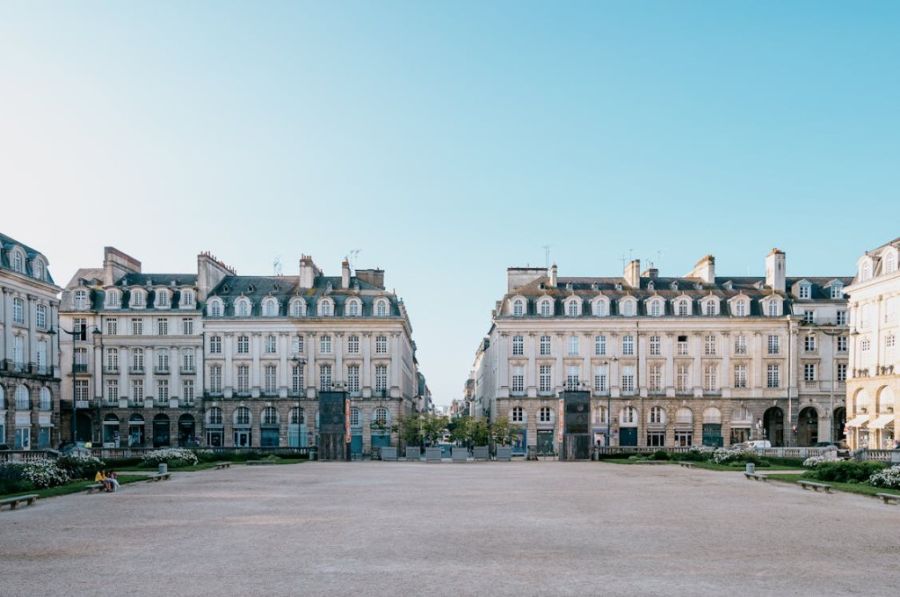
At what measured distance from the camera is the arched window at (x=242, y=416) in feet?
245

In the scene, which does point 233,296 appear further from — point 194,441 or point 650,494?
point 650,494

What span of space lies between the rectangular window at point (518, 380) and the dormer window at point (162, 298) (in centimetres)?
3345

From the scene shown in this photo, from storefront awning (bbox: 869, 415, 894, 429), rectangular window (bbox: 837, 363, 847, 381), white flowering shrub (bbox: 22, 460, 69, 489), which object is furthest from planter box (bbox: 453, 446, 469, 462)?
rectangular window (bbox: 837, 363, 847, 381)

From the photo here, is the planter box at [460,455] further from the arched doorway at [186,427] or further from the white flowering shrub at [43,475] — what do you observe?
the arched doorway at [186,427]

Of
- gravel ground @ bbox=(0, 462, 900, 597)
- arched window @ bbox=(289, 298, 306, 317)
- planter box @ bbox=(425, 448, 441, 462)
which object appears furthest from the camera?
arched window @ bbox=(289, 298, 306, 317)

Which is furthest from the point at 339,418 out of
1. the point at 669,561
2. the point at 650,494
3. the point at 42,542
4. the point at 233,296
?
the point at 669,561

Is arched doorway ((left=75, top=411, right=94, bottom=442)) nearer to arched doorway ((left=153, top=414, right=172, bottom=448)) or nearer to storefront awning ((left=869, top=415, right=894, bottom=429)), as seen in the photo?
arched doorway ((left=153, top=414, right=172, bottom=448))

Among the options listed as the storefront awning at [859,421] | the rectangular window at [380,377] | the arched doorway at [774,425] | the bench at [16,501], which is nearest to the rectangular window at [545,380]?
the rectangular window at [380,377]

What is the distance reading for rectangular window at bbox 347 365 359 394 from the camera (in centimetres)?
7538

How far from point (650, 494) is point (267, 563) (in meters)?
17.3

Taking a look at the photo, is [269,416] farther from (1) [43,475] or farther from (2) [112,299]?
(1) [43,475]

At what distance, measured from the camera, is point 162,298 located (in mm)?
76062

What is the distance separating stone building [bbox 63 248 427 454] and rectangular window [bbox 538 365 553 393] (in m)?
13.2

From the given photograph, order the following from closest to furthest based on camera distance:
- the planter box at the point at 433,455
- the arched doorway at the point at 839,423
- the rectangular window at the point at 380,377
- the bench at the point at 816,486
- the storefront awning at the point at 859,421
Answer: the bench at the point at 816,486
the planter box at the point at 433,455
the storefront awning at the point at 859,421
the arched doorway at the point at 839,423
the rectangular window at the point at 380,377
